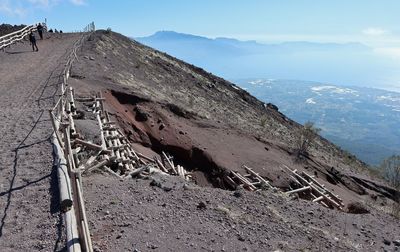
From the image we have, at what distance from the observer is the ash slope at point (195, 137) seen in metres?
10.9

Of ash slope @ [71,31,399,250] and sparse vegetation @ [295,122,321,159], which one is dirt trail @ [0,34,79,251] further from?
sparse vegetation @ [295,122,321,159]

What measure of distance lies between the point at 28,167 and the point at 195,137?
34.9ft

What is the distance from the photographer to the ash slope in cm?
1091

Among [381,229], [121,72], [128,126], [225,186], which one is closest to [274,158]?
[225,186]

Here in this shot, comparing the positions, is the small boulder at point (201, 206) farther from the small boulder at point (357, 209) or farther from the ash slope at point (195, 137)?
the small boulder at point (357, 209)

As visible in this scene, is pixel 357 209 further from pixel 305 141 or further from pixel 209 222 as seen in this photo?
pixel 305 141

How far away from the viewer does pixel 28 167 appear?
1138 centimetres

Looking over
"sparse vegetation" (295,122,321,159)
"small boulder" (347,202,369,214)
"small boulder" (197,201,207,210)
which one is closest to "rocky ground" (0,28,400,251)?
"small boulder" (197,201,207,210)

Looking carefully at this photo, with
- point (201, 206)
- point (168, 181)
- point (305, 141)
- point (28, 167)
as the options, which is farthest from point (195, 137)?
point (201, 206)

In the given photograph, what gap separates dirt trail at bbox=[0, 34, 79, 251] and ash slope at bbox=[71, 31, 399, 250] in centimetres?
93

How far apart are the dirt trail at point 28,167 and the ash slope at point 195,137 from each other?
932 millimetres

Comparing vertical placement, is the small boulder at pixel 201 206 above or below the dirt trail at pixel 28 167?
below

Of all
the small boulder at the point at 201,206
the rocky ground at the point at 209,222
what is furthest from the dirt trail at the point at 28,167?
the small boulder at the point at 201,206

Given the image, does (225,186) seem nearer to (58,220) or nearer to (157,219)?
(157,219)
